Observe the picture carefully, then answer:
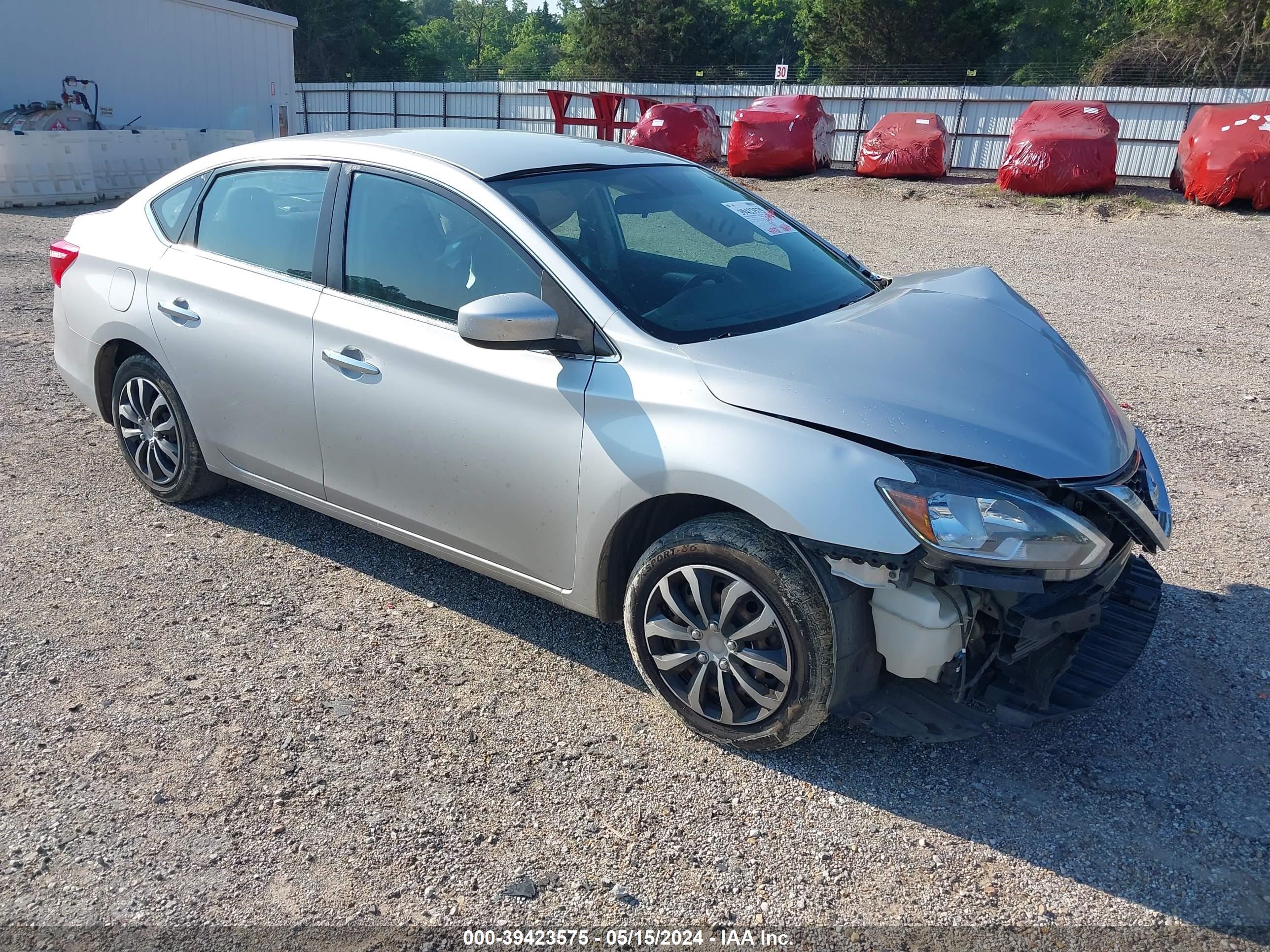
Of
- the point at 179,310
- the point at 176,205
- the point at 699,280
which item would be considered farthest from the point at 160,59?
the point at 699,280

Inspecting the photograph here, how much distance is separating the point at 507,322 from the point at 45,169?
16.9 metres

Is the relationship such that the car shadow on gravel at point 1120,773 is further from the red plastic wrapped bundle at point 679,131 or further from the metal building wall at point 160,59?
the metal building wall at point 160,59

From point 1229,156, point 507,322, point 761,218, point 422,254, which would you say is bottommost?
point 507,322

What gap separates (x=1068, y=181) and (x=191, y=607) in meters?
17.5

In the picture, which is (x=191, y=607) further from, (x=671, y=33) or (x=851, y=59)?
(x=671, y=33)

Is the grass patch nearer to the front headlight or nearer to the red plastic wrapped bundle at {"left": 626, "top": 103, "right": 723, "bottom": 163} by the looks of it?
the red plastic wrapped bundle at {"left": 626, "top": 103, "right": 723, "bottom": 163}

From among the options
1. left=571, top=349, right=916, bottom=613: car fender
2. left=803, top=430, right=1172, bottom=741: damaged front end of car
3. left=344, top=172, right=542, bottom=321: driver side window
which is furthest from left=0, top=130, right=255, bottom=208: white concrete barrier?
left=803, top=430, right=1172, bottom=741: damaged front end of car

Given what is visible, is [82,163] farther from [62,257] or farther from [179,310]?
[179,310]

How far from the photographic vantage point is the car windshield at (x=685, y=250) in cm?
335

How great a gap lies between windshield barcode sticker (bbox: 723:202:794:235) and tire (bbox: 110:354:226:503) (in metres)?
2.56

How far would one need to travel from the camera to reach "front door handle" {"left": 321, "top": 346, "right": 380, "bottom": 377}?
3.59 m

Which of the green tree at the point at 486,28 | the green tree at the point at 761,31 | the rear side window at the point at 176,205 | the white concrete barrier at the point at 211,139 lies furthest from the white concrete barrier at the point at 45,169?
the green tree at the point at 486,28

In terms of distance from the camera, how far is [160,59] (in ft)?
70.3

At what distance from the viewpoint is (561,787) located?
297 centimetres
